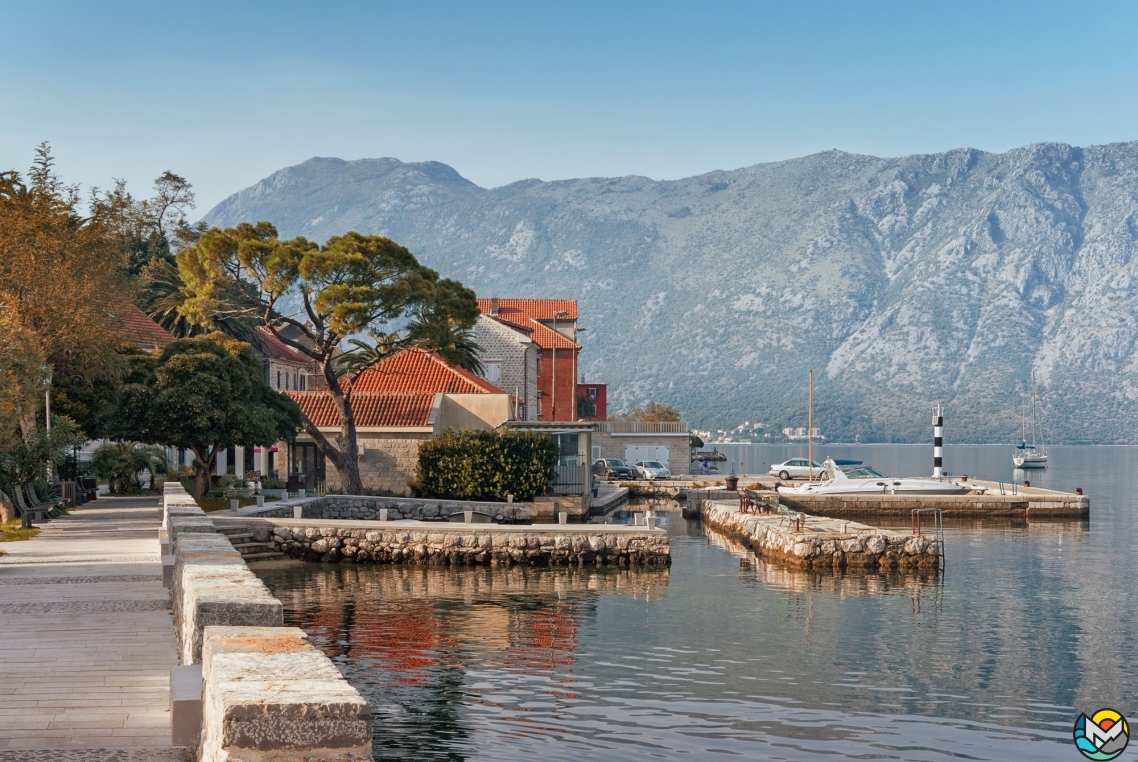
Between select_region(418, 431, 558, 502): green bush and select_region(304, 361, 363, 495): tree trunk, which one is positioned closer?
select_region(304, 361, 363, 495): tree trunk

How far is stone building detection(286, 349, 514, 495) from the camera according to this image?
50.0 m

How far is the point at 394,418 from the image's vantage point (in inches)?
2003

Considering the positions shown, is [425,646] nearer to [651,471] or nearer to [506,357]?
[506,357]

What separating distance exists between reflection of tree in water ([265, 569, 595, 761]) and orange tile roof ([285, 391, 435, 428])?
19697mm

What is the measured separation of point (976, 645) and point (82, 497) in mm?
27639

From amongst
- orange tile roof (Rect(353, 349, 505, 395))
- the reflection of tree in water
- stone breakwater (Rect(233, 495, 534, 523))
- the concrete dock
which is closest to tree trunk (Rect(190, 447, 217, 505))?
stone breakwater (Rect(233, 495, 534, 523))

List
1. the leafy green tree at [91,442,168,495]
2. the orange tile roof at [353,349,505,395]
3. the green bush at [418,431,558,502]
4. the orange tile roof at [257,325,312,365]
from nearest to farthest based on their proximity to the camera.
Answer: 1. the leafy green tree at [91,442,168,495]
2. the green bush at [418,431,558,502]
3. the orange tile roof at [353,349,505,395]
4. the orange tile roof at [257,325,312,365]

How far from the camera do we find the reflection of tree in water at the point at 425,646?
15.5 meters

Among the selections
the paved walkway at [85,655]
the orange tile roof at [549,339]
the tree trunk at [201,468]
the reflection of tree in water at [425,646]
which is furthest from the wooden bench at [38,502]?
the orange tile roof at [549,339]

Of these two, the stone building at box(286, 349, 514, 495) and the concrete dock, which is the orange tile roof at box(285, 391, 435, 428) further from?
the concrete dock

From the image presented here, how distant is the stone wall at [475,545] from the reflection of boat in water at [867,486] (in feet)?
83.9

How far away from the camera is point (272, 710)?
211 inches

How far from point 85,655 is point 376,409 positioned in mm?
40011

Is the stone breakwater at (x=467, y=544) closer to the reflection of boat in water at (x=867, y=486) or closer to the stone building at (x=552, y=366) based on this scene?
the reflection of boat in water at (x=867, y=486)
